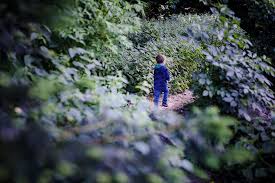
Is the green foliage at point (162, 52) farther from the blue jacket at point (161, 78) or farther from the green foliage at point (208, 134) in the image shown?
the green foliage at point (208, 134)

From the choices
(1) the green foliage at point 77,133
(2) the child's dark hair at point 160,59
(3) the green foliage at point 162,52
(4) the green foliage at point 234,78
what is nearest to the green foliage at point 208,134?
(1) the green foliage at point 77,133

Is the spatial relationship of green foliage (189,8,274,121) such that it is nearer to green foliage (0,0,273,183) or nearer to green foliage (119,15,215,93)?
green foliage (0,0,273,183)

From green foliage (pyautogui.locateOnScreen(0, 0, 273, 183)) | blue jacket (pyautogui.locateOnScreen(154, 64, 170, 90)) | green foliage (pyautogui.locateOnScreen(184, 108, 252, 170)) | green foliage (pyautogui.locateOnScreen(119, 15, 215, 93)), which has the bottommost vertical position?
green foliage (pyautogui.locateOnScreen(119, 15, 215, 93))

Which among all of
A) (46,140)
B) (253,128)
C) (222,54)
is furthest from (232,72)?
(46,140)

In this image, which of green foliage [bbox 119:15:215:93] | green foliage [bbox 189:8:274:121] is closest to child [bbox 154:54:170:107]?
green foliage [bbox 119:15:215:93]

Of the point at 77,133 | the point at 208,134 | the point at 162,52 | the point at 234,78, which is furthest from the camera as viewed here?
the point at 162,52

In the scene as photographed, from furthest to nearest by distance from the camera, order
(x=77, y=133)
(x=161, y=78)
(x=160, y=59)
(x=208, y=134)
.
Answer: (x=161, y=78) < (x=160, y=59) < (x=77, y=133) < (x=208, y=134)

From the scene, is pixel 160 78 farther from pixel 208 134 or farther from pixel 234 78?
pixel 208 134

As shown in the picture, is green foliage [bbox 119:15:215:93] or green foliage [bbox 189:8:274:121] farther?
green foliage [bbox 119:15:215:93]

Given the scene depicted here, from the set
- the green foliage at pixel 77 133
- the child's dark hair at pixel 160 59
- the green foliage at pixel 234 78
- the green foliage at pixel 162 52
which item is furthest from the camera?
the green foliage at pixel 162 52

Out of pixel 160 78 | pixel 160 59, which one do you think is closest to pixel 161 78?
pixel 160 78

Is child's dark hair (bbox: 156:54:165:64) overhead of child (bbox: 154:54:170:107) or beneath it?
overhead

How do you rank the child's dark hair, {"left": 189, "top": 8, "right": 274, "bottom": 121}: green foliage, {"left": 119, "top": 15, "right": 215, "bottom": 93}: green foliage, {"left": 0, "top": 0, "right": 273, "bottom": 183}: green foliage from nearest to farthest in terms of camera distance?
{"left": 0, "top": 0, "right": 273, "bottom": 183}: green foliage
{"left": 189, "top": 8, "right": 274, "bottom": 121}: green foliage
the child's dark hair
{"left": 119, "top": 15, "right": 215, "bottom": 93}: green foliage

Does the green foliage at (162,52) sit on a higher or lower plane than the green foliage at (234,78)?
lower
